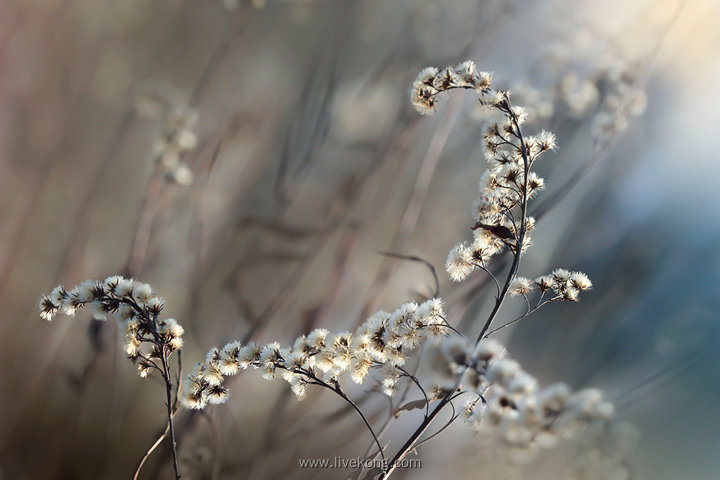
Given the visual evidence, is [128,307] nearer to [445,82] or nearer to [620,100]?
[445,82]

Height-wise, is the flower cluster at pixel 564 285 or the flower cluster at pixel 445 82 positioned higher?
the flower cluster at pixel 445 82

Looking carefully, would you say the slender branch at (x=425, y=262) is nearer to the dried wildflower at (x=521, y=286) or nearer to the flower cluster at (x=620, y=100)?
the dried wildflower at (x=521, y=286)

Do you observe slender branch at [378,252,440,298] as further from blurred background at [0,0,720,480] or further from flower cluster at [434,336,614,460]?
flower cluster at [434,336,614,460]

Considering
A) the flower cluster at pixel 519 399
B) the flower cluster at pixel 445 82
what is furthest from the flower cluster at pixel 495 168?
the flower cluster at pixel 519 399

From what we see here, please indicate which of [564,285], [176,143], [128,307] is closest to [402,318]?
[564,285]

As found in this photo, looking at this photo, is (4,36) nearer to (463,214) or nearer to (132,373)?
(132,373)
